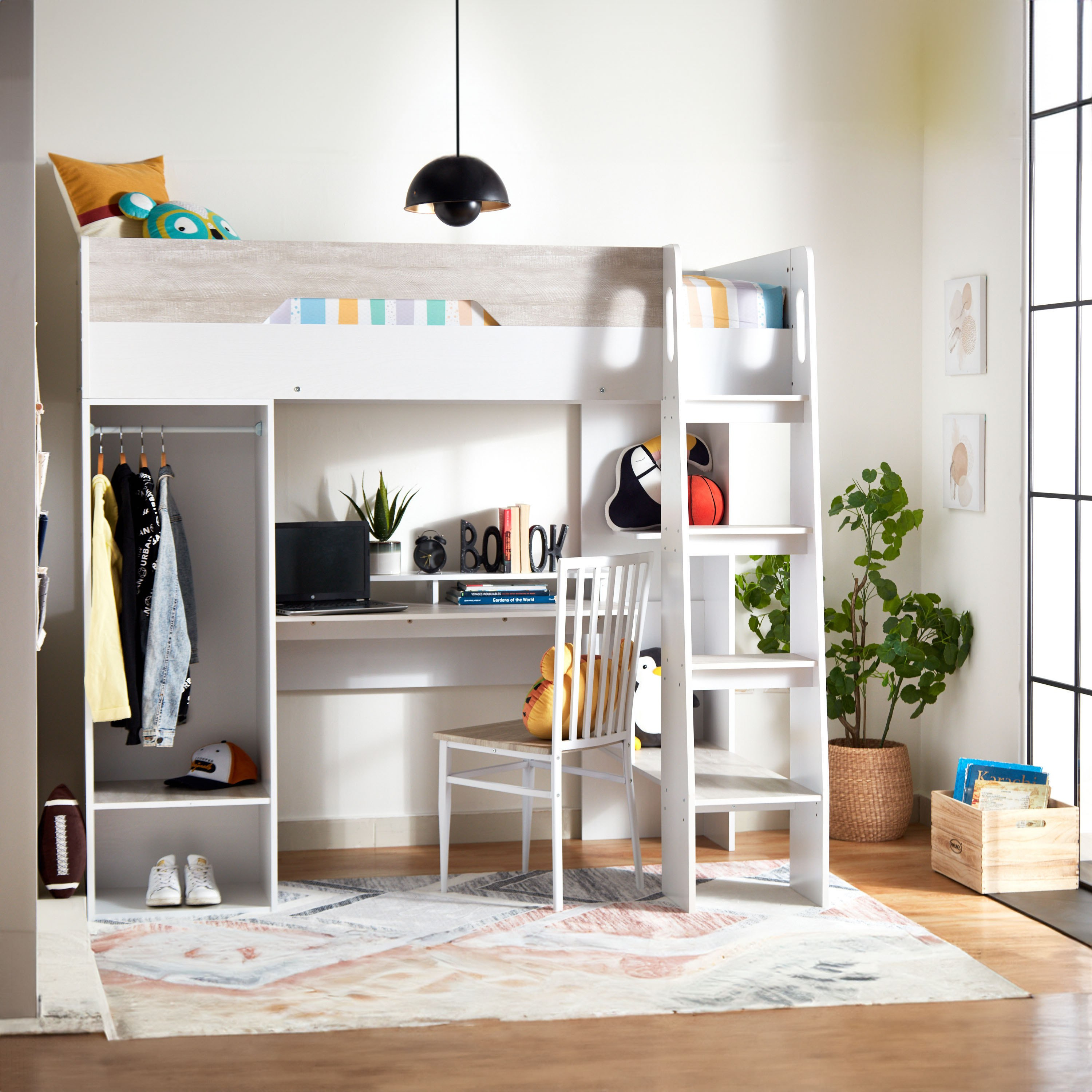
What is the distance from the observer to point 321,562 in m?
4.09

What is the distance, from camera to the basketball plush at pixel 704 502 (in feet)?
13.8

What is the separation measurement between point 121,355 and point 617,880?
2161 millimetres

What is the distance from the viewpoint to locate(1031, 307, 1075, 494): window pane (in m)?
3.95

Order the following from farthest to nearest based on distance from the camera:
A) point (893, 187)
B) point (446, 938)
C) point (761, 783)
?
point (893, 187), point (761, 783), point (446, 938)

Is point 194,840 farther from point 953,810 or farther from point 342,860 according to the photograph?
point 953,810

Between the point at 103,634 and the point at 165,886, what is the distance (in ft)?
2.51

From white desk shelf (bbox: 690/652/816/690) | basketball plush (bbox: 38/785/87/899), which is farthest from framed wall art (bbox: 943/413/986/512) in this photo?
basketball plush (bbox: 38/785/87/899)

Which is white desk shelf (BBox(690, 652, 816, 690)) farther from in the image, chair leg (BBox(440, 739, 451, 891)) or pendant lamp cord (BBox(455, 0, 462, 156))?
pendant lamp cord (BBox(455, 0, 462, 156))

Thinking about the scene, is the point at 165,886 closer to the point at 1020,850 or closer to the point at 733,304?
the point at 733,304

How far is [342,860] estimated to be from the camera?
421 centimetres

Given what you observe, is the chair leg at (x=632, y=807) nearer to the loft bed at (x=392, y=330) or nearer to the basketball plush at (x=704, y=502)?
the basketball plush at (x=704, y=502)

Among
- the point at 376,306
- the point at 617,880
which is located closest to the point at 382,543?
the point at 376,306

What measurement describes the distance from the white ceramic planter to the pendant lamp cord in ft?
4.38

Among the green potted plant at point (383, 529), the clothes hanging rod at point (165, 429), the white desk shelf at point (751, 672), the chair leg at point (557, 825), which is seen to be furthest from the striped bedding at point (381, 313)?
the chair leg at point (557, 825)
